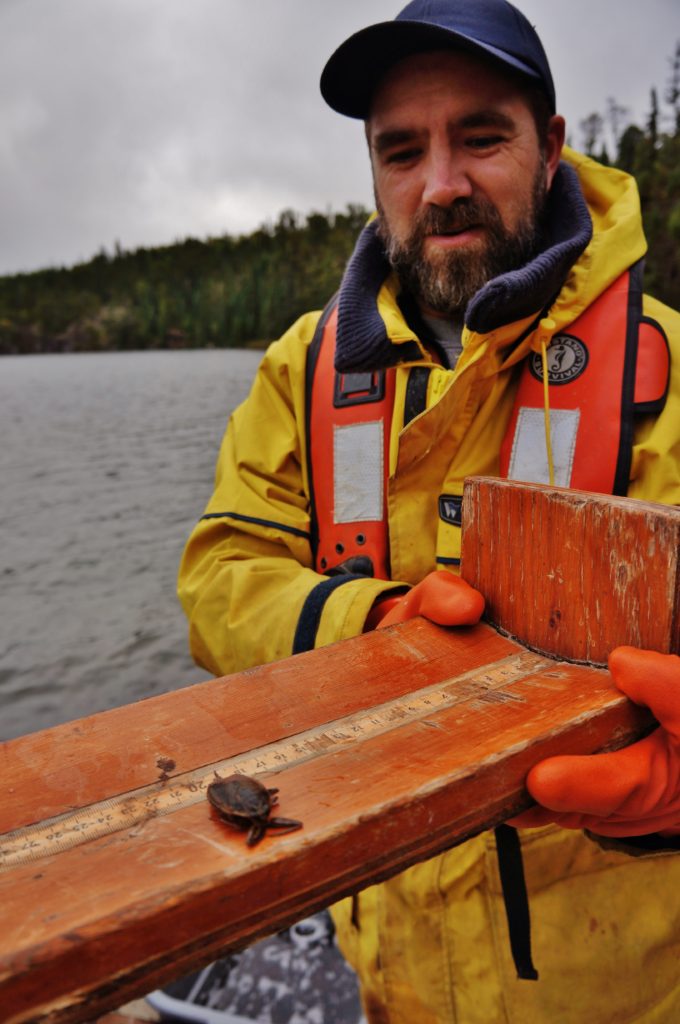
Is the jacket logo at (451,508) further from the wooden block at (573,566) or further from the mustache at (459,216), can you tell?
the mustache at (459,216)

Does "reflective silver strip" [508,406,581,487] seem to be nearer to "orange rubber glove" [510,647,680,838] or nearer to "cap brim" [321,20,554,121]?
"orange rubber glove" [510,647,680,838]

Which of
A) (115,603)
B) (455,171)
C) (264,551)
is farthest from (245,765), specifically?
(115,603)

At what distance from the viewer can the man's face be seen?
6.56 feet

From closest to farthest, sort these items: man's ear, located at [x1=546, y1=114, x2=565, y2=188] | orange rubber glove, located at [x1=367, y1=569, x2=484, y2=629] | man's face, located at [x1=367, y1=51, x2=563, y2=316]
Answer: orange rubber glove, located at [x1=367, y1=569, x2=484, y2=629] → man's face, located at [x1=367, y1=51, x2=563, y2=316] → man's ear, located at [x1=546, y1=114, x2=565, y2=188]

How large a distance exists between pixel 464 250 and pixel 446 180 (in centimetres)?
22

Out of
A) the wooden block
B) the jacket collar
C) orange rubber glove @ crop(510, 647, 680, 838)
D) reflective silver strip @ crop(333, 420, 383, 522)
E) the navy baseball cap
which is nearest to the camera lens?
orange rubber glove @ crop(510, 647, 680, 838)

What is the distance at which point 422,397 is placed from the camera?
210cm

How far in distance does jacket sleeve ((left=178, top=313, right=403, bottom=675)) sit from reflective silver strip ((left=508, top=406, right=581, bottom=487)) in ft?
1.91

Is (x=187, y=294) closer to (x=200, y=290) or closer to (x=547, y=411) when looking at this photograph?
(x=200, y=290)

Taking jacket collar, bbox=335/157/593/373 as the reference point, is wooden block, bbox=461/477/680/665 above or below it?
below

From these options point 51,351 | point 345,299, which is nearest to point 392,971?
point 345,299

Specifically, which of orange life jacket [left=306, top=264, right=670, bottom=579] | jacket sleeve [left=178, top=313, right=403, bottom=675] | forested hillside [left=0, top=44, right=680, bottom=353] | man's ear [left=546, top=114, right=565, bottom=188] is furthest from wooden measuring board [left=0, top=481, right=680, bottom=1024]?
forested hillside [left=0, top=44, right=680, bottom=353]

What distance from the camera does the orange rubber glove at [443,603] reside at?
4.84ft

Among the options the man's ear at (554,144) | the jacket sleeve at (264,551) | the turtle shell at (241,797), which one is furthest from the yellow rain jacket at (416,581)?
the turtle shell at (241,797)
